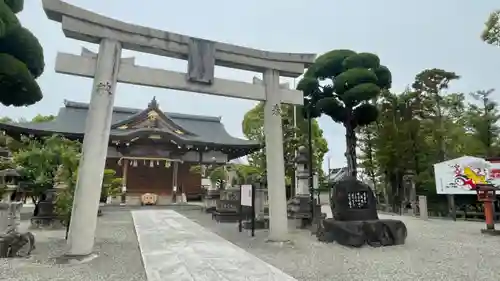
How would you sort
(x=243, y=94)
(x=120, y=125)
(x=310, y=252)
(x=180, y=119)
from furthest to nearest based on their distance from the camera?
1. (x=180, y=119)
2. (x=120, y=125)
3. (x=243, y=94)
4. (x=310, y=252)

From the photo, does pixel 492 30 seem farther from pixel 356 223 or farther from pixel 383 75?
pixel 356 223

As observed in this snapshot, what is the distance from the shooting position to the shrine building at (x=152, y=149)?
813 inches

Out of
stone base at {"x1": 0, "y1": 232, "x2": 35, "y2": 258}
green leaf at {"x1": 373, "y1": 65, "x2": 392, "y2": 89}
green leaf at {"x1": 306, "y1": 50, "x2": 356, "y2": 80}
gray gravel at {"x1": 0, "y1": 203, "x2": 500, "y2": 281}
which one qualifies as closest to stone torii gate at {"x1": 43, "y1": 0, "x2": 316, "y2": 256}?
gray gravel at {"x1": 0, "y1": 203, "x2": 500, "y2": 281}

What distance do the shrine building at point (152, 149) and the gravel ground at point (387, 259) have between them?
45.9 ft

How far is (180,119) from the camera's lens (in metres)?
28.8

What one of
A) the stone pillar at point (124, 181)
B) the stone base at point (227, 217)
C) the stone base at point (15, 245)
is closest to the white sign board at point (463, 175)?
the stone base at point (227, 217)

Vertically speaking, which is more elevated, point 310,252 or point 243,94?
point 243,94

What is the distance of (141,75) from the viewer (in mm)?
6715

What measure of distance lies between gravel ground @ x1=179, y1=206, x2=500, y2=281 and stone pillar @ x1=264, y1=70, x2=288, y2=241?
0.48 metres

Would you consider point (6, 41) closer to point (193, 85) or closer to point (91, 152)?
point (91, 152)

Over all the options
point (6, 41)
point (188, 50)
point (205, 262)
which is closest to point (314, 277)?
point (205, 262)

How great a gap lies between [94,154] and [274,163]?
13.4 feet

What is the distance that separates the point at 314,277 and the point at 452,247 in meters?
4.84

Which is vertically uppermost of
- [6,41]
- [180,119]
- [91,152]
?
[180,119]
